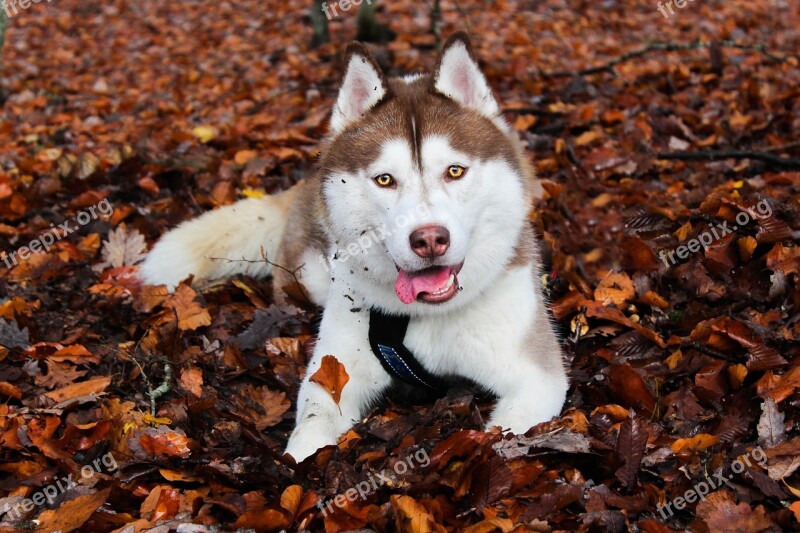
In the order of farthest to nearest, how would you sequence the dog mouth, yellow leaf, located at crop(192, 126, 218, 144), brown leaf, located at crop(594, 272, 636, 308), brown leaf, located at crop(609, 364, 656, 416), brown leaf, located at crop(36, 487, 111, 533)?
yellow leaf, located at crop(192, 126, 218, 144) → brown leaf, located at crop(594, 272, 636, 308) → brown leaf, located at crop(609, 364, 656, 416) → the dog mouth → brown leaf, located at crop(36, 487, 111, 533)

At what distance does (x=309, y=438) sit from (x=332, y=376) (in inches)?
12.9

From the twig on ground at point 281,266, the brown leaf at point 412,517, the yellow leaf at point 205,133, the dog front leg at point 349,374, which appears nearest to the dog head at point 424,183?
the dog front leg at point 349,374

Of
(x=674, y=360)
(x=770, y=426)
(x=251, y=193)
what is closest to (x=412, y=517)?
(x=770, y=426)

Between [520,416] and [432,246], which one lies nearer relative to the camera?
[432,246]

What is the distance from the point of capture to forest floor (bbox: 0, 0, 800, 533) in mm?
2689

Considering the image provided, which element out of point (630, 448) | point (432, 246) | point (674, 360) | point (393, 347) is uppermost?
point (432, 246)

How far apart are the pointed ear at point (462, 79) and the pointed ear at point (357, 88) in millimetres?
284

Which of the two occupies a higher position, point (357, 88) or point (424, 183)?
point (357, 88)

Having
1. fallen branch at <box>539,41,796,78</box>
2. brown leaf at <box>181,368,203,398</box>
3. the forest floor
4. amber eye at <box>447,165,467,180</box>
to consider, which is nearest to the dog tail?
the forest floor

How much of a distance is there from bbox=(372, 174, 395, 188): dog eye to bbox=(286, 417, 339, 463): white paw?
113 centimetres

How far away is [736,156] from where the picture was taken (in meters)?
5.02

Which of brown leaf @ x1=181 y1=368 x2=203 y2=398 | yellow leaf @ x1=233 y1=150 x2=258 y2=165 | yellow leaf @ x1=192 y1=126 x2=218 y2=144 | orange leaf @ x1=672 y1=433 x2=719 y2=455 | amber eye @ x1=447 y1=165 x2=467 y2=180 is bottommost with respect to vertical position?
orange leaf @ x1=672 y1=433 x2=719 y2=455

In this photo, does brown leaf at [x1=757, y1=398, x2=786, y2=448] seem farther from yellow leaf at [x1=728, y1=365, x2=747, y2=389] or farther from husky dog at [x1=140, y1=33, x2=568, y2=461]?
husky dog at [x1=140, y1=33, x2=568, y2=461]

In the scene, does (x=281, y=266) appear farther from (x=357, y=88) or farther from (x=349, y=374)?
(x=357, y=88)
